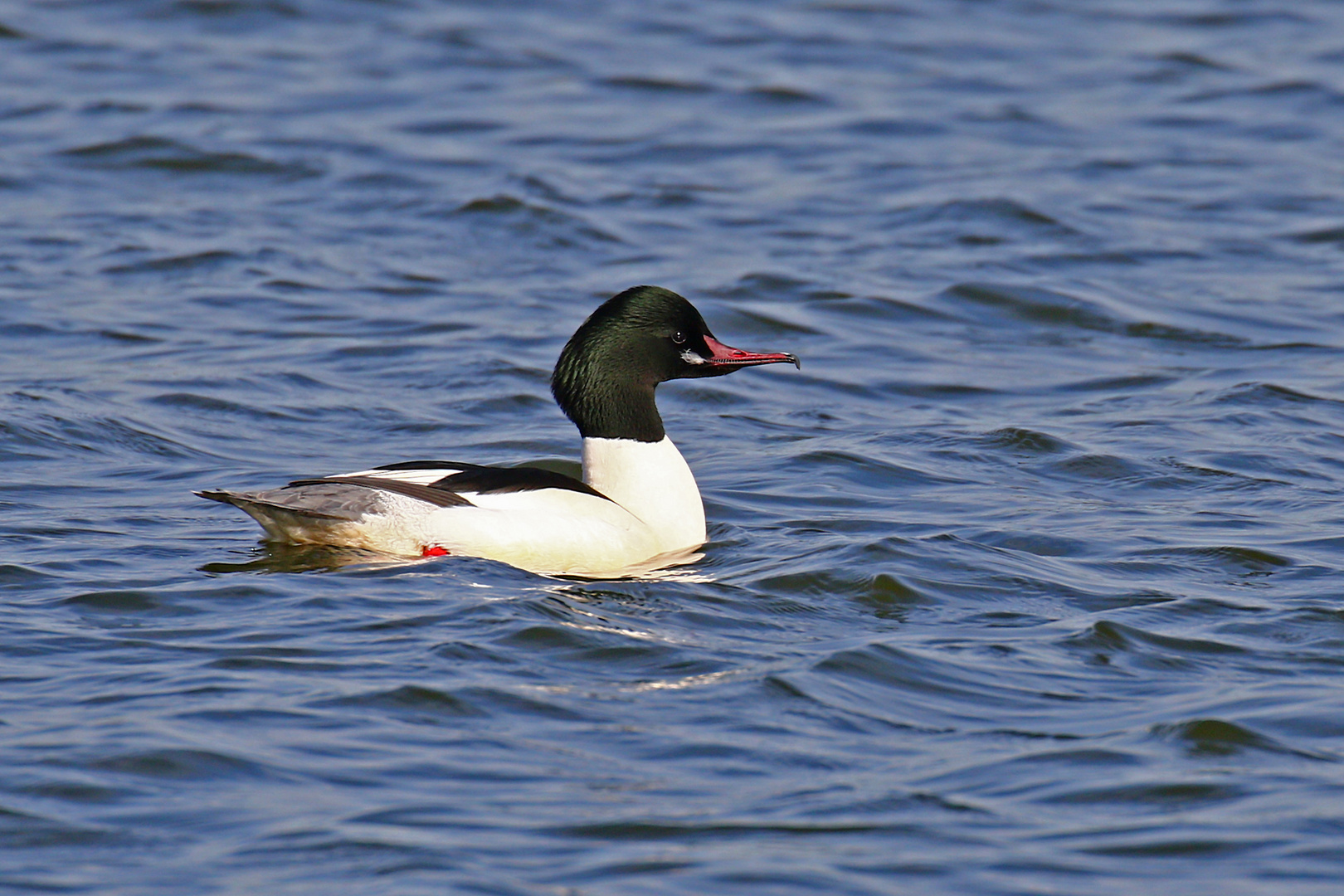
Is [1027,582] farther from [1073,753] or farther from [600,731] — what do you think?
[600,731]

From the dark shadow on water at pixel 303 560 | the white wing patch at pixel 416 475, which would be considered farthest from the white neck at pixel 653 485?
the dark shadow on water at pixel 303 560

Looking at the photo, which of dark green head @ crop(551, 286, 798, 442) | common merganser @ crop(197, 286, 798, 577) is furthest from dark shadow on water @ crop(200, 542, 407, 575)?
dark green head @ crop(551, 286, 798, 442)

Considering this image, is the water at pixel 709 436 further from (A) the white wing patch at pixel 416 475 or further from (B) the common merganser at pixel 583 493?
(A) the white wing patch at pixel 416 475

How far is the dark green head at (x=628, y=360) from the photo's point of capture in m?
8.63

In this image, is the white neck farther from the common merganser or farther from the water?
the water

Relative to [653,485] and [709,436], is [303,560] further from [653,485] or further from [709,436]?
[709,436]

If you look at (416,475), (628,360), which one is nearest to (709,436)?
(628,360)

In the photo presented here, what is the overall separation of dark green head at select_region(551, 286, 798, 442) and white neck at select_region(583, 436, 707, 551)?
7 cm

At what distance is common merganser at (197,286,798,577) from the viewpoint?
786 centimetres

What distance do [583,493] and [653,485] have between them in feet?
1.46

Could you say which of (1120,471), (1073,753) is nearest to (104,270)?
(1120,471)

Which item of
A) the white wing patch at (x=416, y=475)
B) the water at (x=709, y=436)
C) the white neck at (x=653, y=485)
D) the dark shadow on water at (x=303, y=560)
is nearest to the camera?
the water at (x=709, y=436)

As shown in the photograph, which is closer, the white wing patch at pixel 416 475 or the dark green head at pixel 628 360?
the white wing patch at pixel 416 475

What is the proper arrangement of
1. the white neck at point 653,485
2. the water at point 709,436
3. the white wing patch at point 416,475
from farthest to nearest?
the white neck at point 653,485, the white wing patch at point 416,475, the water at point 709,436
